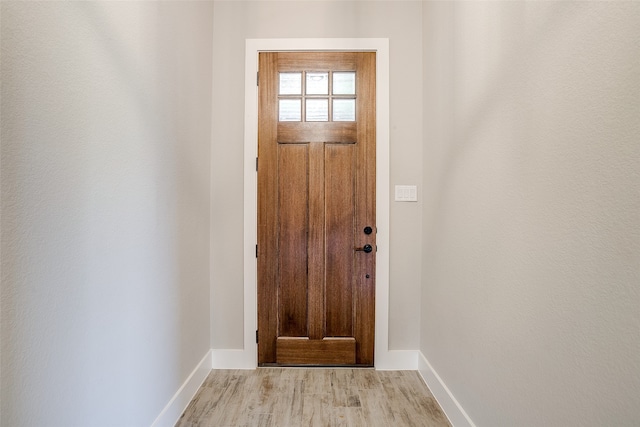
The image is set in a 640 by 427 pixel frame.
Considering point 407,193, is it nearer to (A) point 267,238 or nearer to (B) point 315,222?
(B) point 315,222

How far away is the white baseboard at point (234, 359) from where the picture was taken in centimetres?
232

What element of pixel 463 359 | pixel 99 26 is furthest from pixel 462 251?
pixel 99 26

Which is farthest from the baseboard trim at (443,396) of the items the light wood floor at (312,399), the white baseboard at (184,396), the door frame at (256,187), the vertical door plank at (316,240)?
the white baseboard at (184,396)

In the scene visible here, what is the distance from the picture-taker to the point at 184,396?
182 cm

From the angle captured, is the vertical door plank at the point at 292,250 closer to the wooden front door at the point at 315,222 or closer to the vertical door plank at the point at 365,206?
the wooden front door at the point at 315,222

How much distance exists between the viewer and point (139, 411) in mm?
1361

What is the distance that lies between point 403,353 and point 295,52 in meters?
2.37

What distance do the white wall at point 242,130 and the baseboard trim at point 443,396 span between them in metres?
0.18

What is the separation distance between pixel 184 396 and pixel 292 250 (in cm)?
110

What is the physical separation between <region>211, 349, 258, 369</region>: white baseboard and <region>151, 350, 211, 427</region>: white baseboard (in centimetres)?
6

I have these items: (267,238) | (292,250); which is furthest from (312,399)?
(267,238)

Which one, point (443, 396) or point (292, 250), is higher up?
point (292, 250)

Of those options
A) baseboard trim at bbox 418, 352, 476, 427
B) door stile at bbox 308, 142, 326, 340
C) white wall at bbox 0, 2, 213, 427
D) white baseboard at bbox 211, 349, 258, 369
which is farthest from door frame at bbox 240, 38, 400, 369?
white wall at bbox 0, 2, 213, 427

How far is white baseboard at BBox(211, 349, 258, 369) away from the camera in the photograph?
7.61ft
